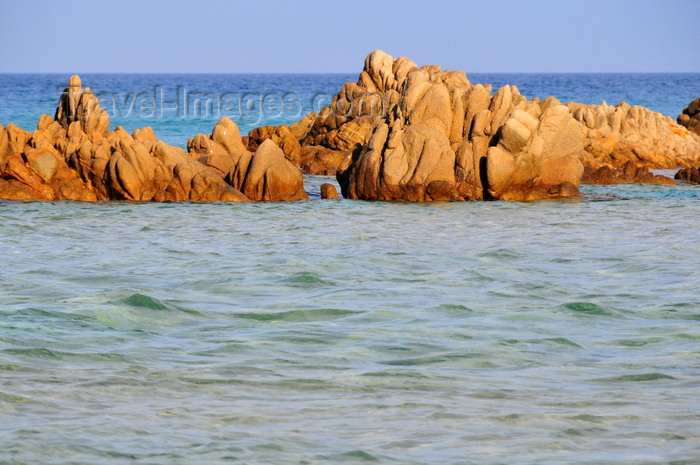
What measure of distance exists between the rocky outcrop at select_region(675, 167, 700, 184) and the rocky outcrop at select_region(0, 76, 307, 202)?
1567 centimetres

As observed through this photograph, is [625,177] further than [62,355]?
Yes

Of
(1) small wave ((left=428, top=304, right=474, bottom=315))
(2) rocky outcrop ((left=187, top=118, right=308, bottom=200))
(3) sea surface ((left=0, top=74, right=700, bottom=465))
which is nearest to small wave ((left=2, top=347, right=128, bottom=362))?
(3) sea surface ((left=0, top=74, right=700, bottom=465))

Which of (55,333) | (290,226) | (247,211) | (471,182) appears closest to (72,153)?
(247,211)

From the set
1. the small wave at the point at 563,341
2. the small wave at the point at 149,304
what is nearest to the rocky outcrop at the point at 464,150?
the small wave at the point at 149,304

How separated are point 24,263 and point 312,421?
10338 millimetres

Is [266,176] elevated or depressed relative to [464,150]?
depressed

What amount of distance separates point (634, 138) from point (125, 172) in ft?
83.7

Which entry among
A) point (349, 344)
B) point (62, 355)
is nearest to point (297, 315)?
point (349, 344)

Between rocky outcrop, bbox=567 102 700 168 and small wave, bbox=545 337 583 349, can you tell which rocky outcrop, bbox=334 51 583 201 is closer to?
rocky outcrop, bbox=567 102 700 168

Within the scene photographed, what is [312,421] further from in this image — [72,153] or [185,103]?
[185,103]

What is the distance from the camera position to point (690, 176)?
35938 millimetres

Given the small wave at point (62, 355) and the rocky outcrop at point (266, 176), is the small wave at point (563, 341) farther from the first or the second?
the rocky outcrop at point (266, 176)

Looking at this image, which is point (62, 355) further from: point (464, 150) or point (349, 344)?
point (464, 150)

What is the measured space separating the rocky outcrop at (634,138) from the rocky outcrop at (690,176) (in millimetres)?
4574
